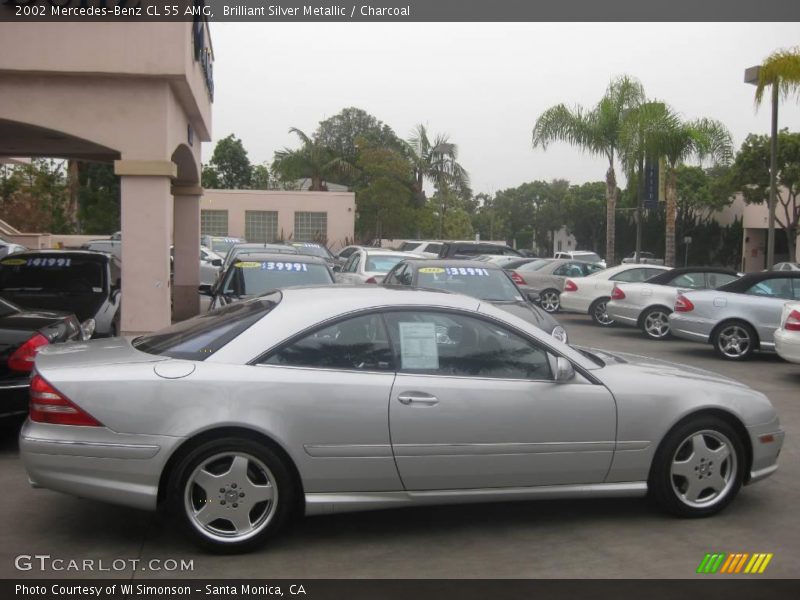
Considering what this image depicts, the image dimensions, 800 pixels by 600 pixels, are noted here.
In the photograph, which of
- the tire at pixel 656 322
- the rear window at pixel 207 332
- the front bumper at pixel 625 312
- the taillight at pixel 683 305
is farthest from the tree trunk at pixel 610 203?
the rear window at pixel 207 332

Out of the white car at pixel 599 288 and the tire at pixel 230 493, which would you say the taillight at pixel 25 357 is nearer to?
the tire at pixel 230 493

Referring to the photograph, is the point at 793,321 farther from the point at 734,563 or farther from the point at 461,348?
the point at 461,348

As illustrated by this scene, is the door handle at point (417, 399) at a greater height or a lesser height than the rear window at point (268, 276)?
lesser

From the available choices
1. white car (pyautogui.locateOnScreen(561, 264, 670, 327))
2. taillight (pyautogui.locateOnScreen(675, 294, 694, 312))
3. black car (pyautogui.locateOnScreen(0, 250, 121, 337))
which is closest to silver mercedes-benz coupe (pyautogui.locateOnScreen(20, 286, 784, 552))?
black car (pyautogui.locateOnScreen(0, 250, 121, 337))

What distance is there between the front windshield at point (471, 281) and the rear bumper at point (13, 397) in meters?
6.00

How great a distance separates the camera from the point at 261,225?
49.9 meters

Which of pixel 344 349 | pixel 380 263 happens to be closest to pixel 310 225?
pixel 380 263

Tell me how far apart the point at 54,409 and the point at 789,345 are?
29.4 feet

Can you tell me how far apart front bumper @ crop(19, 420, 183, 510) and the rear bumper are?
2.28 m

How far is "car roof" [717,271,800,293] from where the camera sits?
13510 millimetres

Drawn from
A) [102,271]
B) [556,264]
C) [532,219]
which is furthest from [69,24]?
[532,219]

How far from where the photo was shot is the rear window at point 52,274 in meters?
11.6

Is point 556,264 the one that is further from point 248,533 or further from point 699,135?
point 248,533
